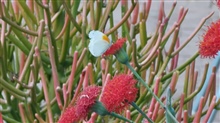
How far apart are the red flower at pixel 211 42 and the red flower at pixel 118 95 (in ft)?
0.24

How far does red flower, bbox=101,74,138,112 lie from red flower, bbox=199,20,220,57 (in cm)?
7

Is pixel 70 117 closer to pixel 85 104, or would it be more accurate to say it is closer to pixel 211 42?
pixel 85 104

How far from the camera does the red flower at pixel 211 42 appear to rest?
407 millimetres

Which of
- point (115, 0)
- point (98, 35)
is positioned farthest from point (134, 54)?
point (98, 35)

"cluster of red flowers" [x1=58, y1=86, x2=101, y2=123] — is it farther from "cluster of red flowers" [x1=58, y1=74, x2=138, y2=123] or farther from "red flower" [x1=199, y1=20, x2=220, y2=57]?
"red flower" [x1=199, y1=20, x2=220, y2=57]

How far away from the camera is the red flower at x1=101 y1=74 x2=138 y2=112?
43 cm

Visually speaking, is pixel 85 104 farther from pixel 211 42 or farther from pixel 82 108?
pixel 211 42

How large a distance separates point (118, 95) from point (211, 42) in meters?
0.09

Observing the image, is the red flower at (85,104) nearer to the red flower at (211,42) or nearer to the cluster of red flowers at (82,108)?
the cluster of red flowers at (82,108)

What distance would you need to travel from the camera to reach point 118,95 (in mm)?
432

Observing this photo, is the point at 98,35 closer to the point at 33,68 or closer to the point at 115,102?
the point at 115,102

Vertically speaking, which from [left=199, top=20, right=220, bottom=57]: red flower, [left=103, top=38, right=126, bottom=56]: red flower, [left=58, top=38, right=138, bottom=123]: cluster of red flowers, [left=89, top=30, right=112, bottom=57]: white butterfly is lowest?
[left=199, top=20, right=220, bottom=57]: red flower

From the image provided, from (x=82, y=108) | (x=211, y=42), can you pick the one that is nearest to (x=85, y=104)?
(x=82, y=108)

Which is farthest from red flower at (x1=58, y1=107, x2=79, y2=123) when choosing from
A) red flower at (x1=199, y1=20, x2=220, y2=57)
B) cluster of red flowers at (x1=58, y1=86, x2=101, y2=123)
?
red flower at (x1=199, y1=20, x2=220, y2=57)
